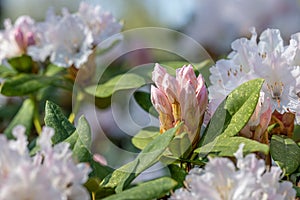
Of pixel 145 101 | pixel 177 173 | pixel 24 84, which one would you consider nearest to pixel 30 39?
pixel 24 84

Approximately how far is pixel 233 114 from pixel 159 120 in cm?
16

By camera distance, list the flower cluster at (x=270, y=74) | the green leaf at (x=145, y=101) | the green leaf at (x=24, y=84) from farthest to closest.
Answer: the green leaf at (x=24, y=84), the green leaf at (x=145, y=101), the flower cluster at (x=270, y=74)

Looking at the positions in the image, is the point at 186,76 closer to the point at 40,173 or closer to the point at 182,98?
the point at 182,98

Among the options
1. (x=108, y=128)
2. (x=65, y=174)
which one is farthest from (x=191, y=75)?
(x=108, y=128)

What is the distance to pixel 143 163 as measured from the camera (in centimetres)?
102

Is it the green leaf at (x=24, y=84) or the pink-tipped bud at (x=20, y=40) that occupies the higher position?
the pink-tipped bud at (x=20, y=40)

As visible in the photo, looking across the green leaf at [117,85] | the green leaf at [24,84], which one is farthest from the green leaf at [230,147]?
the green leaf at [24,84]

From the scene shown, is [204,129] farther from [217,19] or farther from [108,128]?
[217,19]

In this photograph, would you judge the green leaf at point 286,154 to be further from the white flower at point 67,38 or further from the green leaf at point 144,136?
the white flower at point 67,38

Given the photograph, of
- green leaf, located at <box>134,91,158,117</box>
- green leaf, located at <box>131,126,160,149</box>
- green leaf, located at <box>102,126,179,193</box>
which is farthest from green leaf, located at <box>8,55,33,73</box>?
green leaf, located at <box>102,126,179,193</box>

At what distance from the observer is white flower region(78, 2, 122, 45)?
1.79m

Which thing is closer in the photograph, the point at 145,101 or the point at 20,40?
the point at 145,101

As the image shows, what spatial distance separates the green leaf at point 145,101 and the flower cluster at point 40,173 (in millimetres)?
516

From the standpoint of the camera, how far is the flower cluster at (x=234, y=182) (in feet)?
2.95
